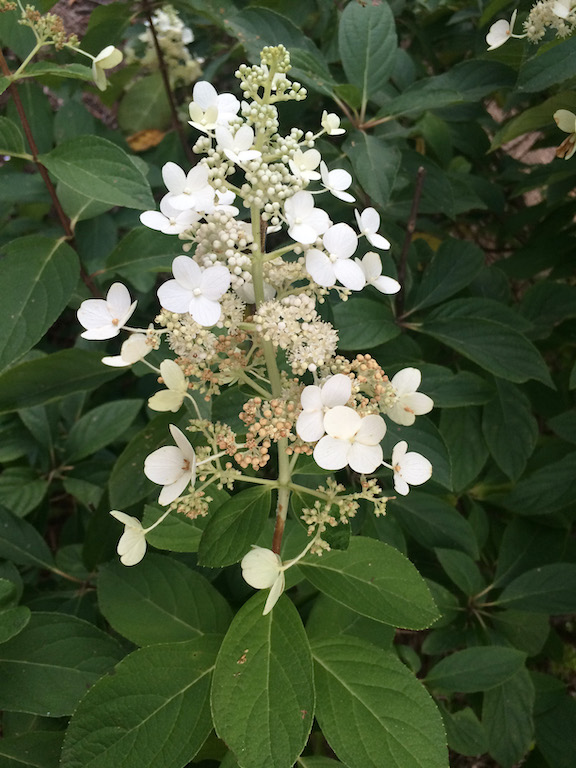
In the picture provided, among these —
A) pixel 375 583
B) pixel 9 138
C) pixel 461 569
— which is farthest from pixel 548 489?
pixel 9 138

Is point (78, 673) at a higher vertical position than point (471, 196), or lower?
lower

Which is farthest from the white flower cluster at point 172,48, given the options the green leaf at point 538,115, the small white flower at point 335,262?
the small white flower at point 335,262

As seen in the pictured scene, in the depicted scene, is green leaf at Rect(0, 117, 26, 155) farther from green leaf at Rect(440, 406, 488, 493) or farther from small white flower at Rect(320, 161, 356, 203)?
green leaf at Rect(440, 406, 488, 493)

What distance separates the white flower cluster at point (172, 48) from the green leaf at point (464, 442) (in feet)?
4.84

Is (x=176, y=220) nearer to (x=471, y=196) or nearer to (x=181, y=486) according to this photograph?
(x=181, y=486)

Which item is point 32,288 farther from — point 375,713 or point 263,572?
point 375,713

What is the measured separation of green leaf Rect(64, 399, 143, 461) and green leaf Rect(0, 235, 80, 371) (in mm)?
405

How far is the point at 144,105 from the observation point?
197 cm

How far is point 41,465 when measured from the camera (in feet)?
4.57

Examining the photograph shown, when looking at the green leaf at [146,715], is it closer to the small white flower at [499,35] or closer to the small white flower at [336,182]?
the small white flower at [336,182]

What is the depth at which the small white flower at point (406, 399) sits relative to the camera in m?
0.70

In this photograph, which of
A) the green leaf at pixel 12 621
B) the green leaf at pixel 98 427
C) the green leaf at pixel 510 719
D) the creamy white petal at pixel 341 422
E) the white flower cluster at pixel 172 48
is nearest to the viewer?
the creamy white petal at pixel 341 422

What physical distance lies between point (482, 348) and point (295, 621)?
642mm

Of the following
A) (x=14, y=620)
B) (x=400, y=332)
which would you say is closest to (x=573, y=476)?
(x=400, y=332)
